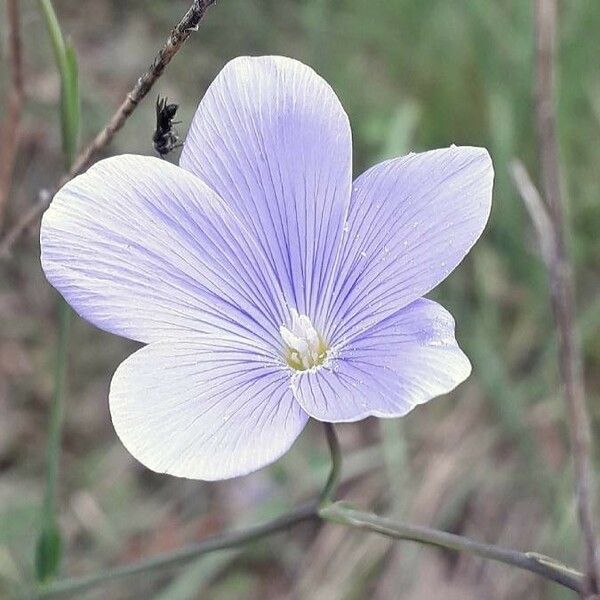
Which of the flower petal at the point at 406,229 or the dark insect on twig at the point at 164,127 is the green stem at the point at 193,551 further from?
the dark insect on twig at the point at 164,127

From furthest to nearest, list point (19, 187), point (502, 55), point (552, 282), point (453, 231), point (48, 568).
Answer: point (19, 187), point (502, 55), point (48, 568), point (453, 231), point (552, 282)

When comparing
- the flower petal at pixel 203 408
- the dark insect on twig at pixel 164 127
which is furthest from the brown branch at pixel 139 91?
the flower petal at pixel 203 408

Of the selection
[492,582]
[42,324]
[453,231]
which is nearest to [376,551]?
[492,582]

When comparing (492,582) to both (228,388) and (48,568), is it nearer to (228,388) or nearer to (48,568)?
(48,568)

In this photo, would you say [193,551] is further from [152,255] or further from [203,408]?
[152,255]

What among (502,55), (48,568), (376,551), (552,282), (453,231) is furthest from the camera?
(502,55)
